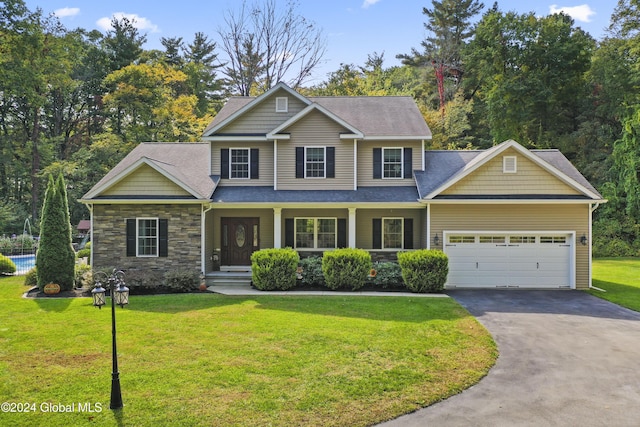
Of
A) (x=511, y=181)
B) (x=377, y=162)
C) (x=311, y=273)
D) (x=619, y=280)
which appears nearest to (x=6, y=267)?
(x=311, y=273)

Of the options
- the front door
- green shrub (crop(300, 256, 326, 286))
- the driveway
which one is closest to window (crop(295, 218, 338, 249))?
the front door

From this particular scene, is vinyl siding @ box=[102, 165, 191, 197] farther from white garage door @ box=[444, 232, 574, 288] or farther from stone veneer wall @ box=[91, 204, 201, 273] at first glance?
white garage door @ box=[444, 232, 574, 288]

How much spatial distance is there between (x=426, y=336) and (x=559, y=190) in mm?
8880

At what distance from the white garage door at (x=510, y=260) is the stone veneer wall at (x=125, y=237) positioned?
8966 millimetres

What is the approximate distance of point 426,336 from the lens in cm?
864

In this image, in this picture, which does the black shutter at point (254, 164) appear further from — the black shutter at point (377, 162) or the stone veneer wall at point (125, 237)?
the black shutter at point (377, 162)

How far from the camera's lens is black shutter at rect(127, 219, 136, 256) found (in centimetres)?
1473

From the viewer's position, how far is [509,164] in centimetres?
1443

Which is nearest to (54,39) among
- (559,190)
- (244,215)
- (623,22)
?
(244,215)

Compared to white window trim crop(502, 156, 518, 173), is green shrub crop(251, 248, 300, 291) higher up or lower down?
lower down

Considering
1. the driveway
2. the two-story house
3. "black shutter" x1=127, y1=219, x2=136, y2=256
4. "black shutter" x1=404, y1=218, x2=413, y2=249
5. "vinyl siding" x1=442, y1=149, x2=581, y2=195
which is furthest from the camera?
"black shutter" x1=404, y1=218, x2=413, y2=249

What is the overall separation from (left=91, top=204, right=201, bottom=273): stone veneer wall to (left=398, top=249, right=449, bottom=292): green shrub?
7.34 meters

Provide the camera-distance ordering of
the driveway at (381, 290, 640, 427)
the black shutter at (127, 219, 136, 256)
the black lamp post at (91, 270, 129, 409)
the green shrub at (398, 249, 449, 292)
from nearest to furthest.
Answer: the driveway at (381, 290, 640, 427)
the black lamp post at (91, 270, 129, 409)
the green shrub at (398, 249, 449, 292)
the black shutter at (127, 219, 136, 256)

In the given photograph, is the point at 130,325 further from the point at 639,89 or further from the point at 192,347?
the point at 639,89
